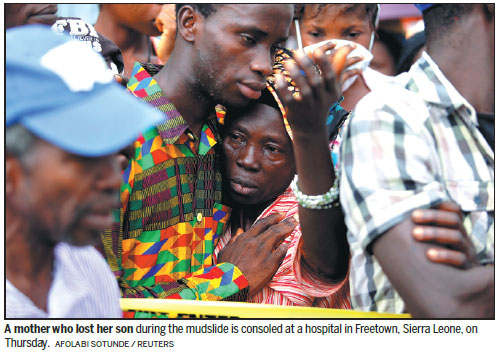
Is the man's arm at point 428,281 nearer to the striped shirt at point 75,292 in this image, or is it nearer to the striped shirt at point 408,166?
the striped shirt at point 408,166

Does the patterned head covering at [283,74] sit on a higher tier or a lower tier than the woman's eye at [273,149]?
higher

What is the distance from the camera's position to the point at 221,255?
277 cm

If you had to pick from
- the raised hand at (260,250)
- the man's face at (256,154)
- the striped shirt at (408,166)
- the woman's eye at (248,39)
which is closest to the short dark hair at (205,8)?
the woman's eye at (248,39)

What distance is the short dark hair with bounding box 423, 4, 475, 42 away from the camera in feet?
6.39

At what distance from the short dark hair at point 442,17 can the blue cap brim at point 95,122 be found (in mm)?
1059

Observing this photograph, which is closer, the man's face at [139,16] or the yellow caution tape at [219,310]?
the yellow caution tape at [219,310]

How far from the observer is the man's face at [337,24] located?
393 cm

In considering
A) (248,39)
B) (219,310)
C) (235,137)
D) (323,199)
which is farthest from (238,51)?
(219,310)

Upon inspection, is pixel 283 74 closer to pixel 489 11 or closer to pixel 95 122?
pixel 489 11

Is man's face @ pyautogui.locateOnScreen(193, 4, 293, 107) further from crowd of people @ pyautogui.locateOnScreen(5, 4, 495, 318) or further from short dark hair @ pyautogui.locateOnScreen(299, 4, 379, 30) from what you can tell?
short dark hair @ pyautogui.locateOnScreen(299, 4, 379, 30)

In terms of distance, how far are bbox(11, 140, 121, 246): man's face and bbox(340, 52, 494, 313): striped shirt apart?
2.49 feet

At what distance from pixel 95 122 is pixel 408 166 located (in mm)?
943

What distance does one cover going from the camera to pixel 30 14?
3.08 metres

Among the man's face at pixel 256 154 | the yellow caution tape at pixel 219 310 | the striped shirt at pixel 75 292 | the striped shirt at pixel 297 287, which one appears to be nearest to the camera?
the striped shirt at pixel 75 292
